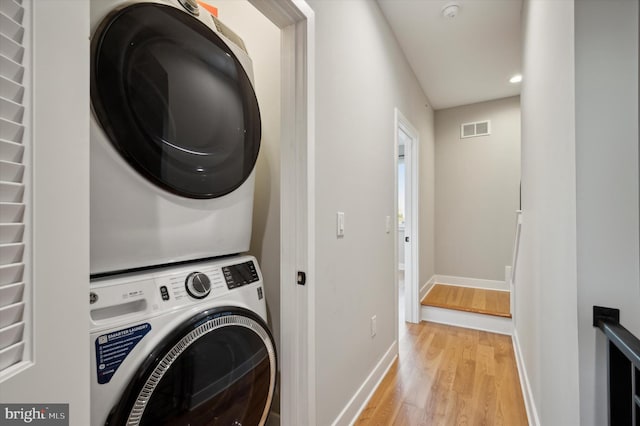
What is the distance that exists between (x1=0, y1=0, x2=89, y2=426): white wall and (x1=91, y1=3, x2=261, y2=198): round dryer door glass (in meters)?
0.27

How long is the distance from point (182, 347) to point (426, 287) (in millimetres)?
3488

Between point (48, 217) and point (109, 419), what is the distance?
0.54 metres

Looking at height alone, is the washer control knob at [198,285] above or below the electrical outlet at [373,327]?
above

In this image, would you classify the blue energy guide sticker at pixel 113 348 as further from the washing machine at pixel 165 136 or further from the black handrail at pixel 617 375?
the black handrail at pixel 617 375

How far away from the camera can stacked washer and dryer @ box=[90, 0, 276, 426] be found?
2.39ft

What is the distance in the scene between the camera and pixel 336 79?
156 centimetres

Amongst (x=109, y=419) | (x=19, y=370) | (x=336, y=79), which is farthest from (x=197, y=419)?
(x=336, y=79)

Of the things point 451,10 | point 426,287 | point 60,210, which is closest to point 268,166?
point 60,210

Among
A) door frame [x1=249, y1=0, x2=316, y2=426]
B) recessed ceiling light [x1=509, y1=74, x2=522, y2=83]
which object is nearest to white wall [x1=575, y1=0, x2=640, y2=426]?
door frame [x1=249, y1=0, x2=316, y2=426]

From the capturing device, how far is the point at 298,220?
50.7 inches

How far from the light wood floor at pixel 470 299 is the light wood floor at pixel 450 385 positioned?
301 mm

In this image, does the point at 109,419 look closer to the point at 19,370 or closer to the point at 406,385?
the point at 19,370

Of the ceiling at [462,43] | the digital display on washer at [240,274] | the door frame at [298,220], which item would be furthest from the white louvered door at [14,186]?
the ceiling at [462,43]

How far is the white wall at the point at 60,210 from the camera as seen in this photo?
438 mm
